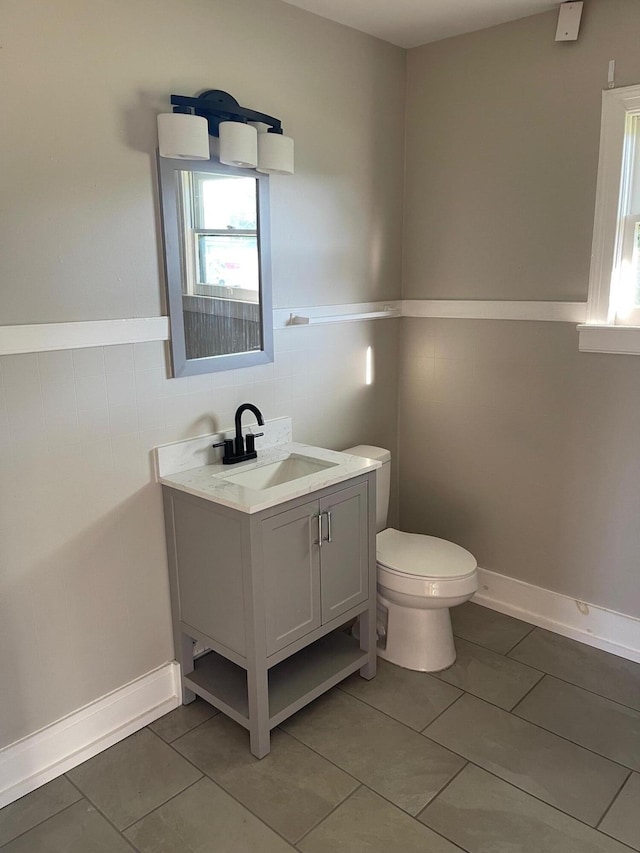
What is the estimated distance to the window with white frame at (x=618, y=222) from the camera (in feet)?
7.70

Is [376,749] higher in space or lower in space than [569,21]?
lower

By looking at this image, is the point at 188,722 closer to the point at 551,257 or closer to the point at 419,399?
the point at 419,399

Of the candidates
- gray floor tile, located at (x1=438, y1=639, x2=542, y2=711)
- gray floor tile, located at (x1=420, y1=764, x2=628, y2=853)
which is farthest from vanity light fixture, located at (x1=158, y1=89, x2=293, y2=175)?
gray floor tile, located at (x1=420, y1=764, x2=628, y2=853)

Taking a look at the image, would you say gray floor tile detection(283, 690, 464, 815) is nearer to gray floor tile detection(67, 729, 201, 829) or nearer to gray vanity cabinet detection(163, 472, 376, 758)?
gray vanity cabinet detection(163, 472, 376, 758)

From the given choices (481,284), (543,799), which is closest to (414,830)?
(543,799)

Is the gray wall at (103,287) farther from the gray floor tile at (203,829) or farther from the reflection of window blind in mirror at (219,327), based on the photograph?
the gray floor tile at (203,829)

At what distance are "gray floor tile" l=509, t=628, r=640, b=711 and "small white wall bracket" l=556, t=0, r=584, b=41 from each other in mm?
2309

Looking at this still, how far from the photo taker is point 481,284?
2816mm

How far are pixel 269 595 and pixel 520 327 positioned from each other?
152 centimetres

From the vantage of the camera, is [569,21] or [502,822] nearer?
[502,822]

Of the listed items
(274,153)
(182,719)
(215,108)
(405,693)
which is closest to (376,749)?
(405,693)

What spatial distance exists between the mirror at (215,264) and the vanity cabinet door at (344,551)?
2.04 ft

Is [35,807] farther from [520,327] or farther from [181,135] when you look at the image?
[520,327]

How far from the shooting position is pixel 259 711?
80.4 inches
